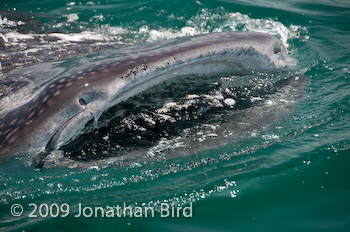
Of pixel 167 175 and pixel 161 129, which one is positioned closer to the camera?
pixel 167 175

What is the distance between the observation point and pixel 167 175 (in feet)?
10.1

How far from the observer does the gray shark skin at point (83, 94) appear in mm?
2797

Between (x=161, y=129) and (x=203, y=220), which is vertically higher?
(x=161, y=129)

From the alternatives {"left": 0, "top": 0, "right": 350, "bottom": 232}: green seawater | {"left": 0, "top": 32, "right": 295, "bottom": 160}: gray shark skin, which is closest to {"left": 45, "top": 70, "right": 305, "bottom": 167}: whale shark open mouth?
{"left": 0, "top": 0, "right": 350, "bottom": 232}: green seawater

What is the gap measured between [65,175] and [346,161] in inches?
102

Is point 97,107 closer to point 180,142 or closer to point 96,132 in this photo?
point 96,132

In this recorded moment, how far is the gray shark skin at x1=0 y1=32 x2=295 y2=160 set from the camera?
280 centimetres

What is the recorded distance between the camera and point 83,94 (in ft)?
9.20

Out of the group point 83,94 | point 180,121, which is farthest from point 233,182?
point 83,94

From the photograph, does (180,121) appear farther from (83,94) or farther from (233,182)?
(83,94)

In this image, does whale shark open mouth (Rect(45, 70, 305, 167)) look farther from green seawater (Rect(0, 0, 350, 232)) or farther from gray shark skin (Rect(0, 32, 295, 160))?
gray shark skin (Rect(0, 32, 295, 160))

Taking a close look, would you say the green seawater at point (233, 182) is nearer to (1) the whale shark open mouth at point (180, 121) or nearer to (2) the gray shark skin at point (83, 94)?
(1) the whale shark open mouth at point (180, 121)

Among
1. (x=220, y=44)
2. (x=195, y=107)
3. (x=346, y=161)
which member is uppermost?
(x=220, y=44)

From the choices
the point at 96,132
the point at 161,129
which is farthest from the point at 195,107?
the point at 96,132
